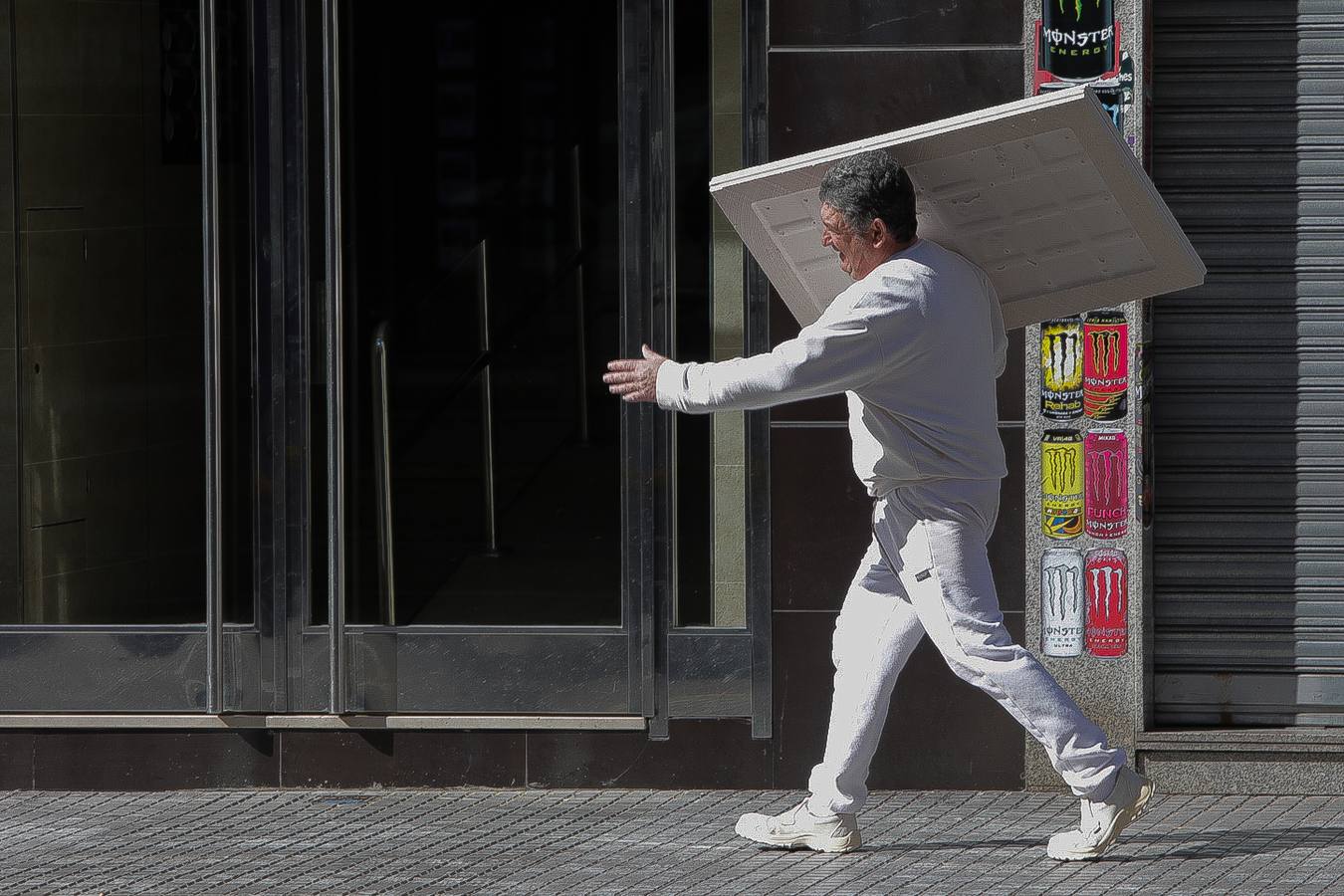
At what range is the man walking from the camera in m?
4.99

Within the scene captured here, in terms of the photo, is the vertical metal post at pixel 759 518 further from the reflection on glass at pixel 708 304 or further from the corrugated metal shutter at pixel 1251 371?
the corrugated metal shutter at pixel 1251 371

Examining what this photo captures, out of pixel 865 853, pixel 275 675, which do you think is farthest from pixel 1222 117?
pixel 275 675

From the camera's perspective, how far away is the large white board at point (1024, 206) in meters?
4.96

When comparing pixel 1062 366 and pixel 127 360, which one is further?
pixel 127 360

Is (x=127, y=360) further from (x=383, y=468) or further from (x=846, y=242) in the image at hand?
(x=846, y=242)

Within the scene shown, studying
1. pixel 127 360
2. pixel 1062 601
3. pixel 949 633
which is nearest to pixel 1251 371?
pixel 1062 601

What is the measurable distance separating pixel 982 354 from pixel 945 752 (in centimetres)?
173

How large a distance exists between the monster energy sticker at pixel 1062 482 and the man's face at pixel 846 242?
4.46 ft

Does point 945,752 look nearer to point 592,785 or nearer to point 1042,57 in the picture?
point 592,785

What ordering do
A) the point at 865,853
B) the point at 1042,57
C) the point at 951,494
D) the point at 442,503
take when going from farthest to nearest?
the point at 442,503, the point at 1042,57, the point at 865,853, the point at 951,494

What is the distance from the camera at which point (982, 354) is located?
5176 millimetres

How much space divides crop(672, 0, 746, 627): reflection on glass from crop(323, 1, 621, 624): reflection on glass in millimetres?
238

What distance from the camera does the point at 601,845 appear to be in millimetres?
5719

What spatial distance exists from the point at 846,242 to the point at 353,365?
216cm
